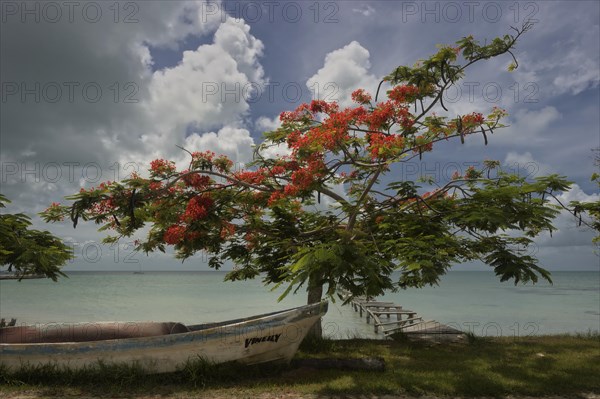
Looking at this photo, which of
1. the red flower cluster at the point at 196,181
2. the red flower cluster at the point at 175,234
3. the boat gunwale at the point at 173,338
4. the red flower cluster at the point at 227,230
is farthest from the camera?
the red flower cluster at the point at 227,230

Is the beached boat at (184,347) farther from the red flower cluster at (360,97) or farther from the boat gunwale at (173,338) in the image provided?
the red flower cluster at (360,97)

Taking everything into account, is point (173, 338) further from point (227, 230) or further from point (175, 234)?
point (227, 230)

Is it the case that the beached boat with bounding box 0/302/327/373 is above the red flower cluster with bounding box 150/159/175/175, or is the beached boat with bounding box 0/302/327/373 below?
below

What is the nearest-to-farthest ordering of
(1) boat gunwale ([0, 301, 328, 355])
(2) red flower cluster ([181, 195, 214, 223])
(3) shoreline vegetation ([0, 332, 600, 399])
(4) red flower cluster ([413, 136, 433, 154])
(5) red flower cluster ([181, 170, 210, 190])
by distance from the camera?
(3) shoreline vegetation ([0, 332, 600, 399]), (1) boat gunwale ([0, 301, 328, 355]), (4) red flower cluster ([413, 136, 433, 154]), (2) red flower cluster ([181, 195, 214, 223]), (5) red flower cluster ([181, 170, 210, 190])

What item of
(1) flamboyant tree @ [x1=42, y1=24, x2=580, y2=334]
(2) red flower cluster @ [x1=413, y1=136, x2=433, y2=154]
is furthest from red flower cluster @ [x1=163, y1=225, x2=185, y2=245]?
(2) red flower cluster @ [x1=413, y1=136, x2=433, y2=154]

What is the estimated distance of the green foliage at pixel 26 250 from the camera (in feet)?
27.4

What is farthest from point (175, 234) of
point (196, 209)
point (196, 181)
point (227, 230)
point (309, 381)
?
point (309, 381)

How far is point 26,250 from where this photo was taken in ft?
27.6

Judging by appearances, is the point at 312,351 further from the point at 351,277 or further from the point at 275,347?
the point at 351,277

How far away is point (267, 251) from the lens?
1077 centimetres

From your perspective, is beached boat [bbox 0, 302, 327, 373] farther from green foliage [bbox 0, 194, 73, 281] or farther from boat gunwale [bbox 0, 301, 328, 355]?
green foliage [bbox 0, 194, 73, 281]

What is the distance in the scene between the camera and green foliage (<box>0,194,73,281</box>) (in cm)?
834

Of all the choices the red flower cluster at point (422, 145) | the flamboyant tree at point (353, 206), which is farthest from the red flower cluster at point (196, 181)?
the red flower cluster at point (422, 145)

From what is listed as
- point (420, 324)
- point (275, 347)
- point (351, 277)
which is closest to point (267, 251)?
point (275, 347)
